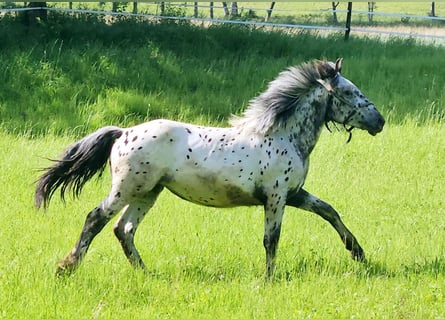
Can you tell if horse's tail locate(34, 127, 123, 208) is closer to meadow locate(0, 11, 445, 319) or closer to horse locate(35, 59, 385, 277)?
horse locate(35, 59, 385, 277)

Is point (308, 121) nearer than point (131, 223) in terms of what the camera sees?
No

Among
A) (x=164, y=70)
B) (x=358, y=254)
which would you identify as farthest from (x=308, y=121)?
(x=164, y=70)

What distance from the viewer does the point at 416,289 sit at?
20.4 ft

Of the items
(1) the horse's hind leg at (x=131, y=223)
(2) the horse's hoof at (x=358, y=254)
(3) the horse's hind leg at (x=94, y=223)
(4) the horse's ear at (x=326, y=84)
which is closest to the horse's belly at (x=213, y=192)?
(1) the horse's hind leg at (x=131, y=223)

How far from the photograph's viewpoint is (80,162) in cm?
671

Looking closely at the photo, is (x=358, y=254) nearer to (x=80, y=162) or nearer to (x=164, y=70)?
(x=80, y=162)

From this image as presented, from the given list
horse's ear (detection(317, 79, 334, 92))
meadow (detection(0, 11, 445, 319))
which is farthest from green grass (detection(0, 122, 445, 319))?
horse's ear (detection(317, 79, 334, 92))

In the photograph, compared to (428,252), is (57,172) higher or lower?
higher

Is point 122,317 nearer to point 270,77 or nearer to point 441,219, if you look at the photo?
point 441,219

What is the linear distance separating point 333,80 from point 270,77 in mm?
9120

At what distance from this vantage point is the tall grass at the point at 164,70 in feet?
44.9

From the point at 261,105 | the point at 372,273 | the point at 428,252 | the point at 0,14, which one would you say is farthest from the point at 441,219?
the point at 0,14

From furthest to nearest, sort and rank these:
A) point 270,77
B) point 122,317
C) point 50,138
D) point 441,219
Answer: point 270,77
point 50,138
point 441,219
point 122,317

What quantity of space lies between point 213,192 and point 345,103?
141cm
